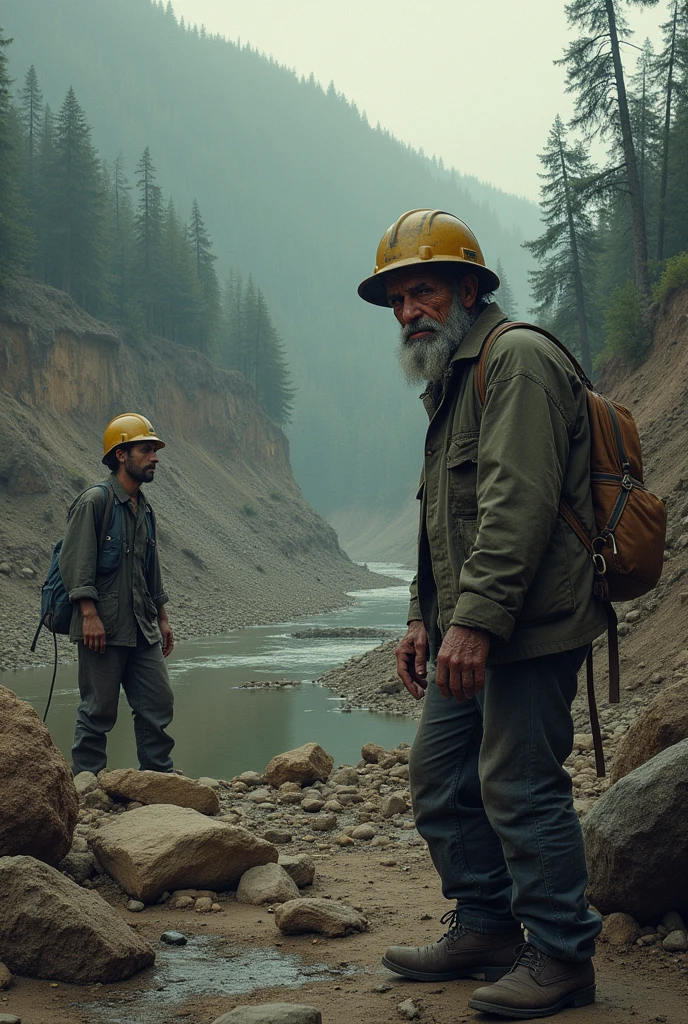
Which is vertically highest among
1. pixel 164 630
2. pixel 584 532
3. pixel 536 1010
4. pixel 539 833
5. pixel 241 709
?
pixel 584 532

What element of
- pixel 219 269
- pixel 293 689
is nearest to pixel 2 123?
pixel 293 689

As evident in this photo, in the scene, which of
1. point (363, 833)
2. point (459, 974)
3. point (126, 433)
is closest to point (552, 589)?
point (459, 974)

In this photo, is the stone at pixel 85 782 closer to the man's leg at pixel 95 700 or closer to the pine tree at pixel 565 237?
the man's leg at pixel 95 700

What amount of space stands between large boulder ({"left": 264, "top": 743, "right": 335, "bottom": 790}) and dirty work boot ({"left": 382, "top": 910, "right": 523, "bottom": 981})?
448cm

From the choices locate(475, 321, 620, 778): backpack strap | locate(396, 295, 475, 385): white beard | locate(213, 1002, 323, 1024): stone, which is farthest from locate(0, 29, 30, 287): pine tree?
locate(213, 1002, 323, 1024): stone

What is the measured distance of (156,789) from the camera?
6.13 m

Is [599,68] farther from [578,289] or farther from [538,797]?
[538,797]

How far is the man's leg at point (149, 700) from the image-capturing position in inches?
267

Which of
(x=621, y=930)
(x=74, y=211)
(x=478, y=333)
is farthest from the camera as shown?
(x=74, y=211)

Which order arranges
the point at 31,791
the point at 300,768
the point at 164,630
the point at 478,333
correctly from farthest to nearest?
the point at 300,768 < the point at 164,630 < the point at 31,791 < the point at 478,333

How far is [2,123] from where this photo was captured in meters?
40.3

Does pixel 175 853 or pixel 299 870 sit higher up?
pixel 175 853

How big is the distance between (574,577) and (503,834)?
82cm

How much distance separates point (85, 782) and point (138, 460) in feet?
7.08
